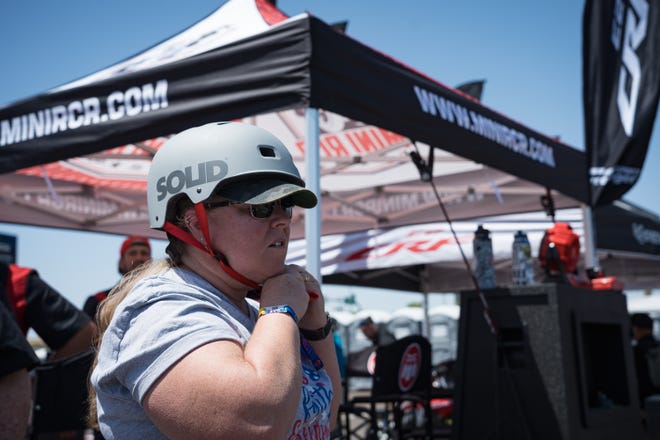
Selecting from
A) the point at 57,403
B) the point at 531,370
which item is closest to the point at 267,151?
the point at 57,403

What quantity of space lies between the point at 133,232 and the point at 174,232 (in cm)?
630

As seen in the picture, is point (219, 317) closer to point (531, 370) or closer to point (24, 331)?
point (24, 331)

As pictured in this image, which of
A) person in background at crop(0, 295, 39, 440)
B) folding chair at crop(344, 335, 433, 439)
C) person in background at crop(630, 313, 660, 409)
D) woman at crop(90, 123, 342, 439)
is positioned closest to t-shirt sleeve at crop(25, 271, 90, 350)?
person in background at crop(0, 295, 39, 440)

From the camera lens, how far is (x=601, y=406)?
13.9 feet

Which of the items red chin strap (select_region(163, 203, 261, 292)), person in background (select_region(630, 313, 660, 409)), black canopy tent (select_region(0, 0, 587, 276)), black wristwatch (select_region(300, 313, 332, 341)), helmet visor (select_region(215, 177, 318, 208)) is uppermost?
black canopy tent (select_region(0, 0, 587, 276))

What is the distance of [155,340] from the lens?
1187mm

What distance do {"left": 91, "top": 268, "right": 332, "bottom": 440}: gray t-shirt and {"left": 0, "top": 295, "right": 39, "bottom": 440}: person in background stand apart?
2.76 feet

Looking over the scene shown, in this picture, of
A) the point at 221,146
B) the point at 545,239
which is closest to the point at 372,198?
the point at 545,239

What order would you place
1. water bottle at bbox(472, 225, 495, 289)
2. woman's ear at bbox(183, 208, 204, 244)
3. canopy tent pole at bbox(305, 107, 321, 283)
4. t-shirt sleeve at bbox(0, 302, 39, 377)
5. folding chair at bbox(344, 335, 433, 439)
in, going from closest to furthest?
woman's ear at bbox(183, 208, 204, 244), t-shirt sleeve at bbox(0, 302, 39, 377), canopy tent pole at bbox(305, 107, 321, 283), water bottle at bbox(472, 225, 495, 289), folding chair at bbox(344, 335, 433, 439)

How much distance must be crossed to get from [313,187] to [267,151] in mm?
1978

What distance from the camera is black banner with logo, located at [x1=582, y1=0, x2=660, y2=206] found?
17.8 feet

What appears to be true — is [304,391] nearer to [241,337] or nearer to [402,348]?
[241,337]

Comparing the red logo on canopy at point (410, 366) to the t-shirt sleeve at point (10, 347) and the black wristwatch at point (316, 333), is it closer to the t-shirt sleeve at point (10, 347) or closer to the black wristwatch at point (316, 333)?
the t-shirt sleeve at point (10, 347)

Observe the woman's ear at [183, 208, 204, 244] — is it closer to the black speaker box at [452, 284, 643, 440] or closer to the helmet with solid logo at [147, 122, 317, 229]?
the helmet with solid logo at [147, 122, 317, 229]
